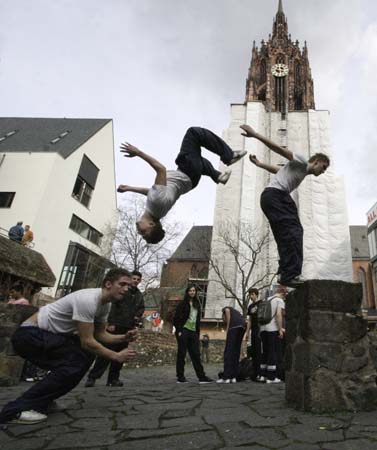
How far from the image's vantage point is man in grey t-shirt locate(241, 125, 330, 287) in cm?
370

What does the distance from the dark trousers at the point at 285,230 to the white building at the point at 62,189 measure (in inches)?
788

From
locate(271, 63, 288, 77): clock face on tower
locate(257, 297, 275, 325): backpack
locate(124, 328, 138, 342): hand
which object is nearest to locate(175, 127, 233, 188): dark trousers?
locate(124, 328, 138, 342): hand

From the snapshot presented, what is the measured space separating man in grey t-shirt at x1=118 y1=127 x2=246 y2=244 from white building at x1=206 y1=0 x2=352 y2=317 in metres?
25.4

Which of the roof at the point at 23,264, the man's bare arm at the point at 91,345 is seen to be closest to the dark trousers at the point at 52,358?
the man's bare arm at the point at 91,345

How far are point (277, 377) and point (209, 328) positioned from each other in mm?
23061

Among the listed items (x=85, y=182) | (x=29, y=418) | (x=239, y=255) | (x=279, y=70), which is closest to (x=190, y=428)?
(x=29, y=418)

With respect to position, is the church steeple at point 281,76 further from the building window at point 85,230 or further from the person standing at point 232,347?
the person standing at point 232,347

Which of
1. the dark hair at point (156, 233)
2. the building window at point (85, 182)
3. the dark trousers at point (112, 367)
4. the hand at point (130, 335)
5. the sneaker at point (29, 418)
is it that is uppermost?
the building window at point (85, 182)

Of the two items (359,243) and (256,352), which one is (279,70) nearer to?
(359,243)

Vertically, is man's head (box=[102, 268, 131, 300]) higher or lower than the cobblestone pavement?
higher

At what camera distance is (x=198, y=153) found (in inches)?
168

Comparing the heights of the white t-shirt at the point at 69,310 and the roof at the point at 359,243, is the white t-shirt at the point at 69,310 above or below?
below

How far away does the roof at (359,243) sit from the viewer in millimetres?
46800

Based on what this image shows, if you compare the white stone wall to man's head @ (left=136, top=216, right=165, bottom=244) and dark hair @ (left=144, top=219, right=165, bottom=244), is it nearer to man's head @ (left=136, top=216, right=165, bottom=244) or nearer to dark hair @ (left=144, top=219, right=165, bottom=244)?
dark hair @ (left=144, top=219, right=165, bottom=244)
